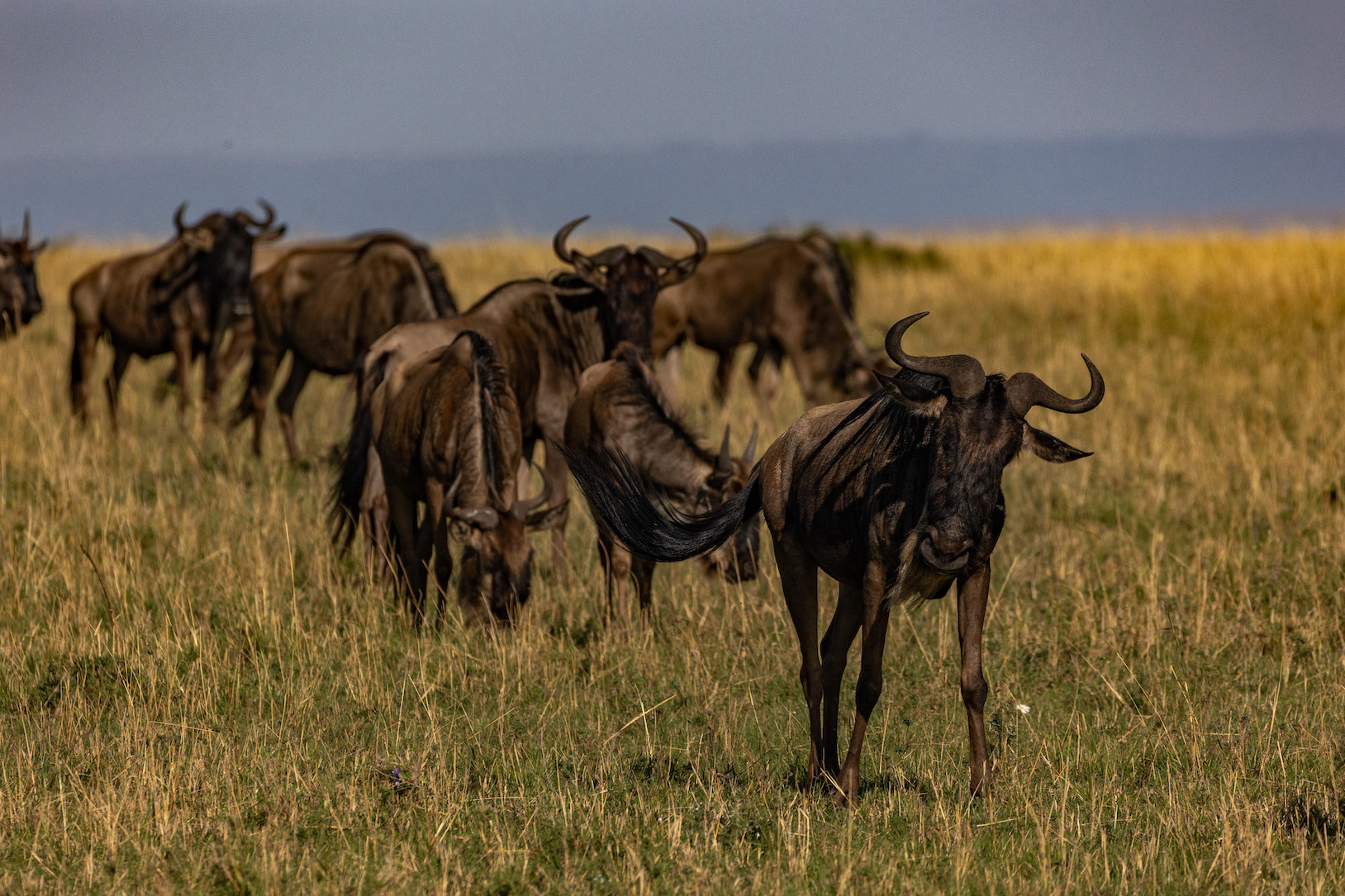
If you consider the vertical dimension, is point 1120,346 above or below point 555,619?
above

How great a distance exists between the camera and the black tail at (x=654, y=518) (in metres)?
5.18

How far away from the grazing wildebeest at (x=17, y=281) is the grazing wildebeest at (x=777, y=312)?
6.05 m

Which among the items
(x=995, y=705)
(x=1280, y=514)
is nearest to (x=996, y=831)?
(x=995, y=705)

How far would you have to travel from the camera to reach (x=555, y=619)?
7137 mm

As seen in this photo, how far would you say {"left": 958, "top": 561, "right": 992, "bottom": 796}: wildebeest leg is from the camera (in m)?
4.45

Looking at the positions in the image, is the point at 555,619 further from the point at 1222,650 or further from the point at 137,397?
the point at 137,397

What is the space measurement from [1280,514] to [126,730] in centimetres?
681

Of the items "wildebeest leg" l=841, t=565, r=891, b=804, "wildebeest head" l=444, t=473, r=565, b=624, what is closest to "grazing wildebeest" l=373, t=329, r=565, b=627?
"wildebeest head" l=444, t=473, r=565, b=624

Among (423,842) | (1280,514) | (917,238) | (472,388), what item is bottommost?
(423,842)

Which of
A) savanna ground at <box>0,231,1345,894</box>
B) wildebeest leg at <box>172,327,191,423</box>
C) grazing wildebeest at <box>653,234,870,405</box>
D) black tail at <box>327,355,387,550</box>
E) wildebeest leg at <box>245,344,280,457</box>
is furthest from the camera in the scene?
grazing wildebeest at <box>653,234,870,405</box>

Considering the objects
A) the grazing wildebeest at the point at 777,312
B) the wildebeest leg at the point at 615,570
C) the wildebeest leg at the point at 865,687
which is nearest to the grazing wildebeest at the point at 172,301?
the grazing wildebeest at the point at 777,312

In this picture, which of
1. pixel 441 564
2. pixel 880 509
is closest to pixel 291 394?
pixel 441 564

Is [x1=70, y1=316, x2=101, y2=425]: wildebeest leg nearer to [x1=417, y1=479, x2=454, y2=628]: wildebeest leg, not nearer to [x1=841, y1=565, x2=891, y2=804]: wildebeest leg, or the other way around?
[x1=417, y1=479, x2=454, y2=628]: wildebeest leg

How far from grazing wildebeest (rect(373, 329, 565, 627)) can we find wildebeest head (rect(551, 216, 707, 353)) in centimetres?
147
